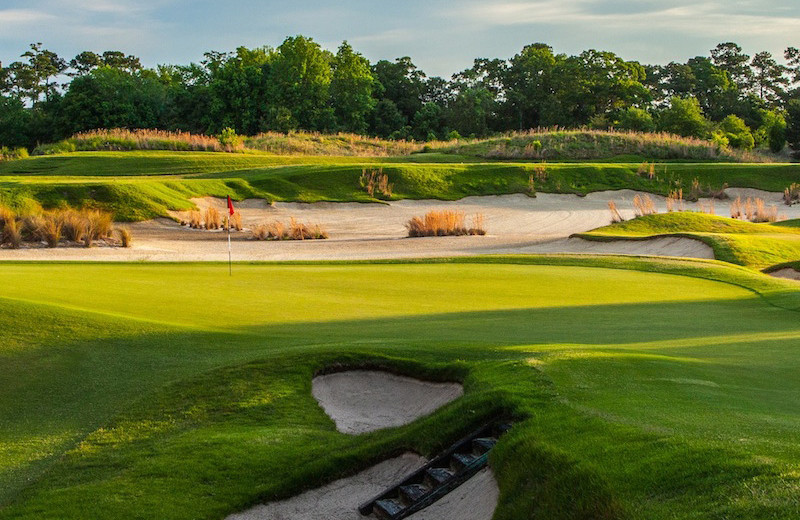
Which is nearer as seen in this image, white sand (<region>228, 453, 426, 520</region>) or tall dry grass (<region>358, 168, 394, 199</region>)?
white sand (<region>228, 453, 426, 520</region>)

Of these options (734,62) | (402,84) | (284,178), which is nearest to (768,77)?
(734,62)

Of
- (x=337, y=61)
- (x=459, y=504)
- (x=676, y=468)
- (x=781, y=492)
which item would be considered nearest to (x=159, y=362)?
(x=459, y=504)

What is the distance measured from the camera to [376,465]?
303 inches

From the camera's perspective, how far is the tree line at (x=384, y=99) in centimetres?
7369

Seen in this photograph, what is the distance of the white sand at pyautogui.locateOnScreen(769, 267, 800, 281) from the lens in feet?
71.5

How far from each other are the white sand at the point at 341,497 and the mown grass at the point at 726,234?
1936 cm

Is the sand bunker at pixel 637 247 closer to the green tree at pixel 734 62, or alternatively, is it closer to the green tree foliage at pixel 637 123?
the green tree foliage at pixel 637 123

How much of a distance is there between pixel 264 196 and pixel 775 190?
87.2 ft

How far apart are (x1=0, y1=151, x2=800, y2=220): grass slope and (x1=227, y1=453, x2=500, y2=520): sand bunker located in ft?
91.2

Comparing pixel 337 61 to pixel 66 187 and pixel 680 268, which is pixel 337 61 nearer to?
pixel 66 187

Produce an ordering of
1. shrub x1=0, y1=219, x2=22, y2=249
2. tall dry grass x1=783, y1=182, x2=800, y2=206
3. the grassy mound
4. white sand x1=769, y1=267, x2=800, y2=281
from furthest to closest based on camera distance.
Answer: the grassy mound
tall dry grass x1=783, y1=182, x2=800, y2=206
shrub x1=0, y1=219, x2=22, y2=249
white sand x1=769, y1=267, x2=800, y2=281

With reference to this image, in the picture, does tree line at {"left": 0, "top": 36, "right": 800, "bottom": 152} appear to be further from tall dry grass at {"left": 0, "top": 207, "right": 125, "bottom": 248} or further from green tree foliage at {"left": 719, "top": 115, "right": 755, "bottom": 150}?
tall dry grass at {"left": 0, "top": 207, "right": 125, "bottom": 248}

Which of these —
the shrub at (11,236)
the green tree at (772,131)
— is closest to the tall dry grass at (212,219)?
the shrub at (11,236)

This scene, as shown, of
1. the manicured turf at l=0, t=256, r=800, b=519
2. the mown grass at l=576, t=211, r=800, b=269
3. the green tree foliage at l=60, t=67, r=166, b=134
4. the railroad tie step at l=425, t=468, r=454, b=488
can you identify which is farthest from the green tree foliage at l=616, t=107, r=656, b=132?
the railroad tie step at l=425, t=468, r=454, b=488
